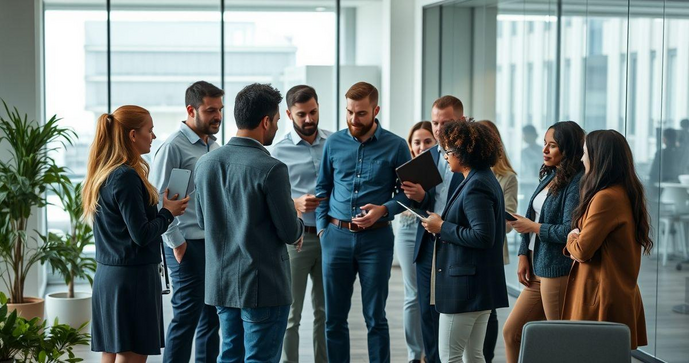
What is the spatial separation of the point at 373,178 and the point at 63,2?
5626 millimetres

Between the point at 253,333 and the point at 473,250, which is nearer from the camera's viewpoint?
the point at 253,333

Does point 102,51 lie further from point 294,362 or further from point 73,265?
point 294,362

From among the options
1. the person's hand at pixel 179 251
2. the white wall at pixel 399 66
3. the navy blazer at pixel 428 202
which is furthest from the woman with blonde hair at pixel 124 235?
the white wall at pixel 399 66

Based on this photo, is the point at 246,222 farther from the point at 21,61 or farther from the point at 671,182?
the point at 21,61

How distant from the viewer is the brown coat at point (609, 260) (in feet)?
11.0

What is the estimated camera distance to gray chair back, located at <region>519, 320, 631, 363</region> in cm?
257

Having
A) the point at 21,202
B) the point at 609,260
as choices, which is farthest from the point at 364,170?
the point at 21,202

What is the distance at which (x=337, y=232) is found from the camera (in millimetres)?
4289

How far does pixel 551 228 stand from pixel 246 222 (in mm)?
1425

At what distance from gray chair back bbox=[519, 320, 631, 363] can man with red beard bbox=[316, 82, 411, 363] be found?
167 centimetres

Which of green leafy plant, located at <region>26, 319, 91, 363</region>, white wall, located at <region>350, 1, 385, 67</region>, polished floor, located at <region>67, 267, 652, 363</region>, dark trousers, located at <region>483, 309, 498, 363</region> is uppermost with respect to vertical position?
white wall, located at <region>350, 1, 385, 67</region>

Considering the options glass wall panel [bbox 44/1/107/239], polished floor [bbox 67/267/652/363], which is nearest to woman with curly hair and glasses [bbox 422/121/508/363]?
polished floor [bbox 67/267/652/363]

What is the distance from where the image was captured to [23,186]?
606 centimetres

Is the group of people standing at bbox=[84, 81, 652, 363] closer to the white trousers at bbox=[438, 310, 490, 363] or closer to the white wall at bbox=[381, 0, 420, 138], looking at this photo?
the white trousers at bbox=[438, 310, 490, 363]
